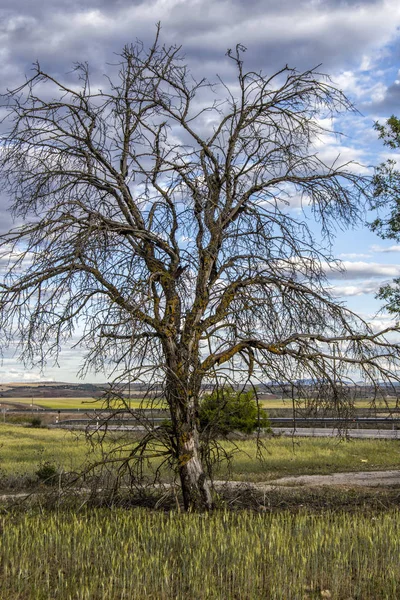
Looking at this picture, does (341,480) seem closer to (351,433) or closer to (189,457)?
(189,457)

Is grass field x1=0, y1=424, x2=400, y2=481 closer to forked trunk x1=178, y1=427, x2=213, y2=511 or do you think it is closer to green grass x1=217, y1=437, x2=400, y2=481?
green grass x1=217, y1=437, x2=400, y2=481

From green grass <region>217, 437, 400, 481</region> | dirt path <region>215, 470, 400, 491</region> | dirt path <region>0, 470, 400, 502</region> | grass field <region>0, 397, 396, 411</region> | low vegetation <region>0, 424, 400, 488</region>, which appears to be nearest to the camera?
grass field <region>0, 397, 396, 411</region>

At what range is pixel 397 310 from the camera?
19.0 metres

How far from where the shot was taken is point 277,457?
24.5 metres

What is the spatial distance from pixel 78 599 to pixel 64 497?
526cm

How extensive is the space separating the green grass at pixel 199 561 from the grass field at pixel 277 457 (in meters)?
10.0

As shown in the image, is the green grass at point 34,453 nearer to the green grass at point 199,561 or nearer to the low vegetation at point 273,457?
the low vegetation at point 273,457

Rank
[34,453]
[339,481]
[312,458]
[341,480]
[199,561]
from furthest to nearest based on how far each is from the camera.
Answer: [34,453] < [312,458] < [341,480] < [339,481] < [199,561]

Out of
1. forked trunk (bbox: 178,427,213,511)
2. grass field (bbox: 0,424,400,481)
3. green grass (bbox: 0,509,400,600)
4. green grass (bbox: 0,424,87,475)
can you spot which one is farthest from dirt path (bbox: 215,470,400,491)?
green grass (bbox: 0,509,400,600)

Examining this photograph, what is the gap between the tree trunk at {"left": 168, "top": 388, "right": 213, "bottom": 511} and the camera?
34.5ft

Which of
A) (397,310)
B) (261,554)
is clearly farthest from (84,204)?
(397,310)

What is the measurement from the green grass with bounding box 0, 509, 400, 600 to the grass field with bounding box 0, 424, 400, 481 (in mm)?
10017

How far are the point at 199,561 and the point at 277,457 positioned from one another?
17676 mm

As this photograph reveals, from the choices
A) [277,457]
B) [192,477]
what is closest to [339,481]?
[277,457]
